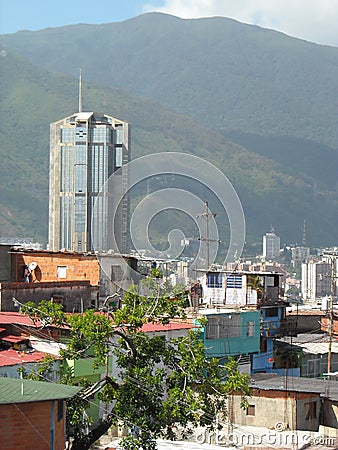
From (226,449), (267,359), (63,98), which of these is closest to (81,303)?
(267,359)

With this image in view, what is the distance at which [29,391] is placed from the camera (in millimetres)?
6852

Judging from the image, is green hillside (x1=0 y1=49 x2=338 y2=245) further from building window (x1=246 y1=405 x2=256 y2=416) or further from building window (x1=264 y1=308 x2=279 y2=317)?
building window (x1=246 y1=405 x2=256 y2=416)

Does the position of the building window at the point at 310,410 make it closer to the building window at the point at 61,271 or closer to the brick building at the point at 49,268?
the brick building at the point at 49,268

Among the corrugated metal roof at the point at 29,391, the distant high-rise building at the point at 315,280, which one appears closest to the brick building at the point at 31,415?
the corrugated metal roof at the point at 29,391

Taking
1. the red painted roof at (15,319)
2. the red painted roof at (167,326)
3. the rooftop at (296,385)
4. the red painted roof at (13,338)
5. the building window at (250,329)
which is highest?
the red painted roof at (15,319)

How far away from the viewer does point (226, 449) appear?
978 cm

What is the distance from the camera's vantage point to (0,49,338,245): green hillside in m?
139

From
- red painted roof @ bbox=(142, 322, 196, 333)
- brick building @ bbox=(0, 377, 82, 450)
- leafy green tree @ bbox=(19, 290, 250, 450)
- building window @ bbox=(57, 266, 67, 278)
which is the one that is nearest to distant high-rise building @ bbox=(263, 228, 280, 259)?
building window @ bbox=(57, 266, 67, 278)

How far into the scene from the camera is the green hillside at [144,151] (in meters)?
139

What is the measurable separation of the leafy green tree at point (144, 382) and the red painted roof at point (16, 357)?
1.25 m

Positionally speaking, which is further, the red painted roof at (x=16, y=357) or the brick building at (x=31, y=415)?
the red painted roof at (x=16, y=357)

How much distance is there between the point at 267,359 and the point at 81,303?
385 cm

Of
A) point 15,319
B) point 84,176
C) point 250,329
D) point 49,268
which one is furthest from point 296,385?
point 84,176

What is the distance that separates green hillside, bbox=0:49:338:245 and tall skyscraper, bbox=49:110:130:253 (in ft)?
120
